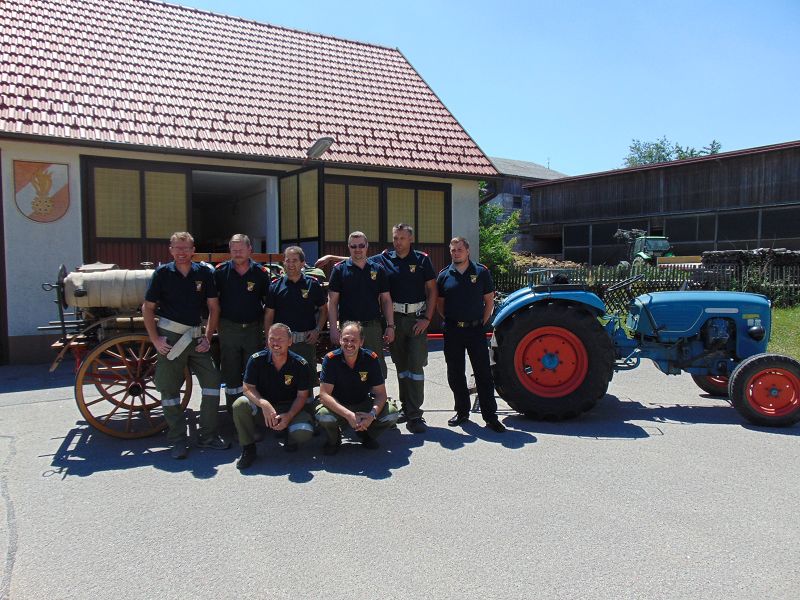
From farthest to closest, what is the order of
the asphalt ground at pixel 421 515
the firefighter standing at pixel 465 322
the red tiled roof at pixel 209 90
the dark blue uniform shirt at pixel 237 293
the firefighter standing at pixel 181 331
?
1. the red tiled roof at pixel 209 90
2. the firefighter standing at pixel 465 322
3. the dark blue uniform shirt at pixel 237 293
4. the firefighter standing at pixel 181 331
5. the asphalt ground at pixel 421 515

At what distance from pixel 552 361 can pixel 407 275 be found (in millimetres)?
1642

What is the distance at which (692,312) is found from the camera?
609cm

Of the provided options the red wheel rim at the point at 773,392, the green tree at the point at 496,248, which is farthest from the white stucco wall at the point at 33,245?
the green tree at the point at 496,248

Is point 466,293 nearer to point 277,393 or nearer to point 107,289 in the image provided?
point 277,393

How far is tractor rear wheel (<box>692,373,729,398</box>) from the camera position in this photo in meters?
6.80

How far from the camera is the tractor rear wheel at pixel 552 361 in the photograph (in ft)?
18.9

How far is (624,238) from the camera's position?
2956cm

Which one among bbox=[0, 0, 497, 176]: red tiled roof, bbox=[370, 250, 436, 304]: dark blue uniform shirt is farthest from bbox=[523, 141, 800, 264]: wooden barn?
bbox=[370, 250, 436, 304]: dark blue uniform shirt

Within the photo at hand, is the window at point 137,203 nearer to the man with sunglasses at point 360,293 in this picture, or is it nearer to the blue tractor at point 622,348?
the man with sunglasses at point 360,293

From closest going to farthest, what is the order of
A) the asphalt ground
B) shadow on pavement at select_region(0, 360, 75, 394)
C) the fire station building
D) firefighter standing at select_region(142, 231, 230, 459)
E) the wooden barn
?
the asphalt ground
firefighter standing at select_region(142, 231, 230, 459)
shadow on pavement at select_region(0, 360, 75, 394)
the fire station building
the wooden barn

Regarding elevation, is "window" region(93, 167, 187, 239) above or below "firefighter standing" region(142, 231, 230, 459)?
above

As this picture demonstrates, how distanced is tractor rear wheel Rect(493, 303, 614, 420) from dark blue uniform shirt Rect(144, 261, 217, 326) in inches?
110

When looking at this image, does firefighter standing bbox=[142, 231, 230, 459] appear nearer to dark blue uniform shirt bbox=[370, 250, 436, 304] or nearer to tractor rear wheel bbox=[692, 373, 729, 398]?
dark blue uniform shirt bbox=[370, 250, 436, 304]

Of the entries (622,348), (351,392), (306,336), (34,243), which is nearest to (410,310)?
(306,336)
